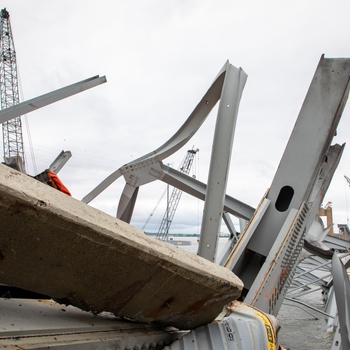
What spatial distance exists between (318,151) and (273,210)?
0.89 metres

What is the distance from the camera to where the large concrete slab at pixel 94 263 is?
4.74ft

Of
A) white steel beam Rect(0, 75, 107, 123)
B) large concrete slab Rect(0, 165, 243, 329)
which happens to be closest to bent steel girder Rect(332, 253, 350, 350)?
large concrete slab Rect(0, 165, 243, 329)

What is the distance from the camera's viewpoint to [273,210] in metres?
4.40

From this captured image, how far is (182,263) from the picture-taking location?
1.98m

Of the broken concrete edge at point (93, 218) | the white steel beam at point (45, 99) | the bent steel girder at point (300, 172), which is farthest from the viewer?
the white steel beam at point (45, 99)

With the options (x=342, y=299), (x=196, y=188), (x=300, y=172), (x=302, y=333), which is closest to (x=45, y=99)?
(x=196, y=188)

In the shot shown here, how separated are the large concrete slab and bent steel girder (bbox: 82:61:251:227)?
2.96 meters

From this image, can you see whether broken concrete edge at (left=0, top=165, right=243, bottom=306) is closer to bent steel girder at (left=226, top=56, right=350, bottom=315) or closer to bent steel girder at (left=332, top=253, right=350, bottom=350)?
bent steel girder at (left=332, top=253, right=350, bottom=350)

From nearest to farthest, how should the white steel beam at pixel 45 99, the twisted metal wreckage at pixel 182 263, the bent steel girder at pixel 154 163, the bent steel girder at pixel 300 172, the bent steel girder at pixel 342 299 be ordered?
1. the twisted metal wreckage at pixel 182 263
2. the bent steel girder at pixel 342 299
3. the bent steel girder at pixel 300 172
4. the bent steel girder at pixel 154 163
5. the white steel beam at pixel 45 99

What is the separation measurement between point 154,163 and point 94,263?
4.17 m

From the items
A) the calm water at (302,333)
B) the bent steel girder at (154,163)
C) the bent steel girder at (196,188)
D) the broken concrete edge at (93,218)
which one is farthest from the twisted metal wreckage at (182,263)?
the calm water at (302,333)

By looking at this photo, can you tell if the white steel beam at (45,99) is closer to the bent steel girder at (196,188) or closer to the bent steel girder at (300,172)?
the bent steel girder at (196,188)

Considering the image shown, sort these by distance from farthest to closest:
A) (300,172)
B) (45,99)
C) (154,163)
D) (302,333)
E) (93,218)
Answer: (302,333)
(45,99)
(154,163)
(300,172)
(93,218)

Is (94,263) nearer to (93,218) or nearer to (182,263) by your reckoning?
(93,218)
